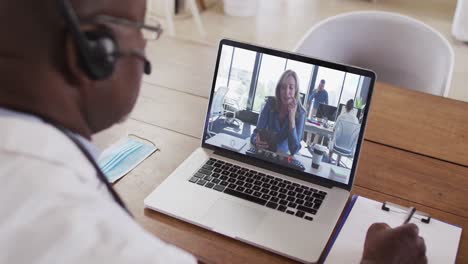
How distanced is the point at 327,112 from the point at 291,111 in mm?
77

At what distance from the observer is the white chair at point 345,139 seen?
3.62 ft

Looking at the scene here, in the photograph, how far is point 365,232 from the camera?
39.6 inches

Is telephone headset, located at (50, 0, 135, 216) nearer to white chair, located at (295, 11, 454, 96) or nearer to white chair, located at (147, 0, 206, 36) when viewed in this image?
white chair, located at (295, 11, 454, 96)

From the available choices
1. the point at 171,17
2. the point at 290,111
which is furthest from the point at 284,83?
A: the point at 171,17

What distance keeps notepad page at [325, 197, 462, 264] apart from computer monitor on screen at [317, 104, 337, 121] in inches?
7.2

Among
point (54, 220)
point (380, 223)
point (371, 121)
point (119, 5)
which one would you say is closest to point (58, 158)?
point (54, 220)

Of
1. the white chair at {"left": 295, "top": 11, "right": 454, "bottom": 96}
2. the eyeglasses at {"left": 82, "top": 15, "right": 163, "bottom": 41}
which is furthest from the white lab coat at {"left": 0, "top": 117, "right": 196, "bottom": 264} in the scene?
the white chair at {"left": 295, "top": 11, "right": 454, "bottom": 96}

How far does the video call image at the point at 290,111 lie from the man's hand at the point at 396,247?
204 millimetres

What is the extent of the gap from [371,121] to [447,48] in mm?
509

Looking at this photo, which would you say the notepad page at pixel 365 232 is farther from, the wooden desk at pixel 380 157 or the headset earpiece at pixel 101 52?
the headset earpiece at pixel 101 52

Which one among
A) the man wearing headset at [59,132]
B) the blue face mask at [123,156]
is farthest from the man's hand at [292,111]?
the man wearing headset at [59,132]

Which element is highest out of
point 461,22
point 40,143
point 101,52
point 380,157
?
point 461,22

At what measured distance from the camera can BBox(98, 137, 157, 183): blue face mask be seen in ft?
3.80

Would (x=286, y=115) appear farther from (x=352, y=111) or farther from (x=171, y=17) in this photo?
(x=171, y=17)
